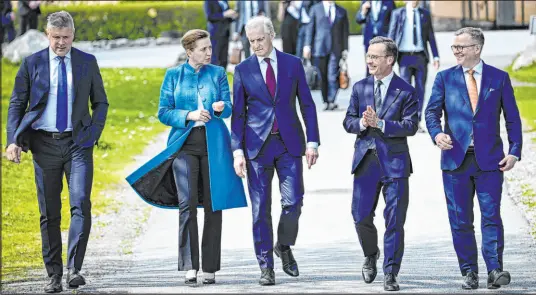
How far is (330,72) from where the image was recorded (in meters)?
19.8

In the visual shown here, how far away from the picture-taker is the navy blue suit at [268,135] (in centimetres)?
999

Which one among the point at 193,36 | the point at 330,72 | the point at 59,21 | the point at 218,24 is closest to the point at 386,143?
the point at 193,36

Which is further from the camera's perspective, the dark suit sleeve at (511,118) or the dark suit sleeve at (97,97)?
the dark suit sleeve at (97,97)

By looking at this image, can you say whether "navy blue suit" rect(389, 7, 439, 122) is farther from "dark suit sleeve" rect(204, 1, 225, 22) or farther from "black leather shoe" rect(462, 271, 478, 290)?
"black leather shoe" rect(462, 271, 478, 290)

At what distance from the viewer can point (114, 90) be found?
24.8 meters

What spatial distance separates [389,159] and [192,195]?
4.58 ft

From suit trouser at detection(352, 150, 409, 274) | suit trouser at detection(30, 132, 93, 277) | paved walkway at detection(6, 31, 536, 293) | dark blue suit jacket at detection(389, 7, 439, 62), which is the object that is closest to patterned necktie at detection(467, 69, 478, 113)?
suit trouser at detection(352, 150, 409, 274)

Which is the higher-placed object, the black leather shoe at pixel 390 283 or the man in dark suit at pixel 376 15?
the man in dark suit at pixel 376 15

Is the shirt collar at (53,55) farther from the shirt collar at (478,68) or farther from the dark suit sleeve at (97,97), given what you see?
the shirt collar at (478,68)

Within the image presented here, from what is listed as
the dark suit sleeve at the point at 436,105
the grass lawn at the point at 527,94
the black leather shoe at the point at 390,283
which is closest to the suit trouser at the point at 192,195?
the black leather shoe at the point at 390,283

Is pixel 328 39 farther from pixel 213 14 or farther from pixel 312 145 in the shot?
pixel 312 145

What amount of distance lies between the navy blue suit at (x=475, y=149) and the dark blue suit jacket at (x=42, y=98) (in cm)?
232

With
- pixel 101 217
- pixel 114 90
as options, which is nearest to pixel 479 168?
pixel 101 217

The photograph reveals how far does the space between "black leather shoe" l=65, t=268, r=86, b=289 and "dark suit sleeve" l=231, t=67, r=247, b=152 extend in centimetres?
136
